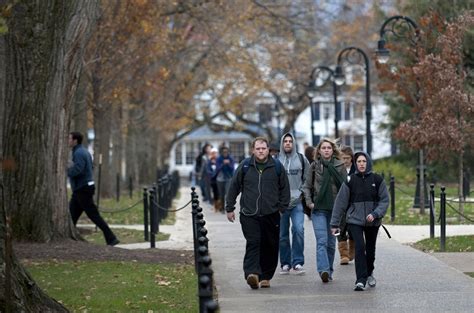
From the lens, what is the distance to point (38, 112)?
56.5 feet

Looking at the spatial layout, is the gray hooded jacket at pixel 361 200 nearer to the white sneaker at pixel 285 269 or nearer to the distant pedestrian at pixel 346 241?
the white sneaker at pixel 285 269

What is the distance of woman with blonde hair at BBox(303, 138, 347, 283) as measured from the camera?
49.2 ft

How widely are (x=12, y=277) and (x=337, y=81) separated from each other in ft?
86.0

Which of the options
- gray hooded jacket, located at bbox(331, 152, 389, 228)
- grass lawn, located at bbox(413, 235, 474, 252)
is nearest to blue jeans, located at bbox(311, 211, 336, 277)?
gray hooded jacket, located at bbox(331, 152, 389, 228)

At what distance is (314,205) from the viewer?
1502 centimetres

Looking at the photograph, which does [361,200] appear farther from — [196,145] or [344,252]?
[196,145]

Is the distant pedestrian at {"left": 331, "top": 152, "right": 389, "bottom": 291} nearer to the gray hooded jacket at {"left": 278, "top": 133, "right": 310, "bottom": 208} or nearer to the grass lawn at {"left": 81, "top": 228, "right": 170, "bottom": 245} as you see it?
the gray hooded jacket at {"left": 278, "top": 133, "right": 310, "bottom": 208}

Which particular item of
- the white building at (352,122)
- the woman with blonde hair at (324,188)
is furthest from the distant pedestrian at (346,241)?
the white building at (352,122)

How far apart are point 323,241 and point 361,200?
43.4 inches

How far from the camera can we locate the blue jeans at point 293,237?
15.5 m

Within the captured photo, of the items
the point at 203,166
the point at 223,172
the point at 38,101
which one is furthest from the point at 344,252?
the point at 203,166

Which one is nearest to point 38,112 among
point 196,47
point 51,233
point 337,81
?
point 51,233

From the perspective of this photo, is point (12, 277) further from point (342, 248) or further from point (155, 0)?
point (155, 0)

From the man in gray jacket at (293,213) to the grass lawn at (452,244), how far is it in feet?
12.3
